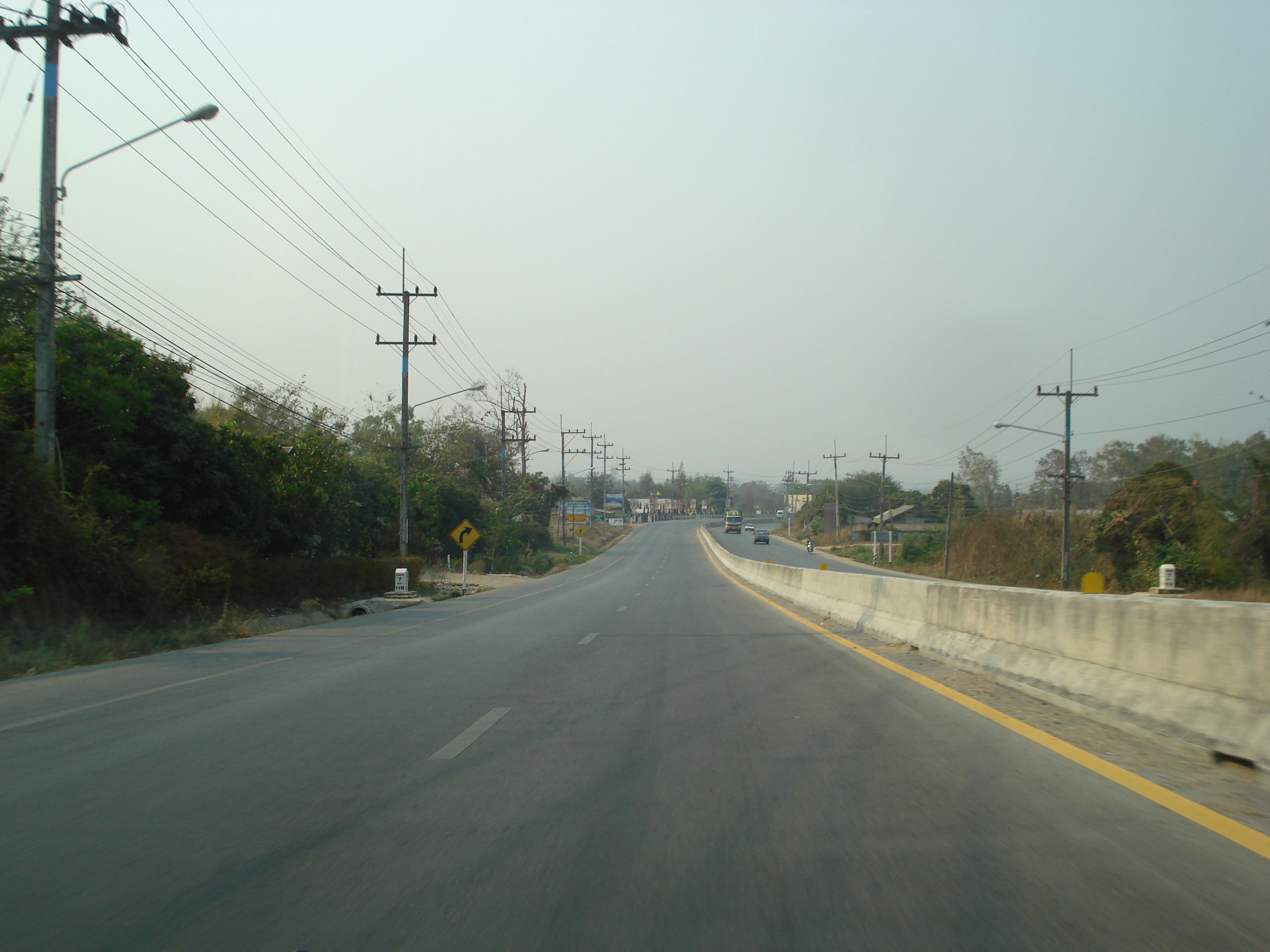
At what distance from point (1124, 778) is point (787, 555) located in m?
76.4

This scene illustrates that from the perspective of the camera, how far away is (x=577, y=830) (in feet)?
16.8

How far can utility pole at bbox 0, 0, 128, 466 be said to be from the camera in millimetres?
16766

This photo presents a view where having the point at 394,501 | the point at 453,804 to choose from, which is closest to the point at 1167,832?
the point at 453,804

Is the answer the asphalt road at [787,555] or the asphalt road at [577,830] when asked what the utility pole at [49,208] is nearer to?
the asphalt road at [577,830]

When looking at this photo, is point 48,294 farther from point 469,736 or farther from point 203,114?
point 469,736

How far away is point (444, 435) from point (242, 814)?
81.8 m

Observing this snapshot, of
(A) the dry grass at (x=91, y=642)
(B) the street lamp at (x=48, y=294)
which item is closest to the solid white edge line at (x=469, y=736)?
(A) the dry grass at (x=91, y=642)

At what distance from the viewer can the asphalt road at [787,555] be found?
67.3 meters

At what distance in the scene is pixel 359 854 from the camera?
4.76 meters

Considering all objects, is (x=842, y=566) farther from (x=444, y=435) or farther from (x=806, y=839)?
(x=806, y=839)

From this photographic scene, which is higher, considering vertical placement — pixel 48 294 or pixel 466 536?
pixel 48 294

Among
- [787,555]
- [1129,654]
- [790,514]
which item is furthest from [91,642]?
[790,514]

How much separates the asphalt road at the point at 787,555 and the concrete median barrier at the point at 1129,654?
119ft

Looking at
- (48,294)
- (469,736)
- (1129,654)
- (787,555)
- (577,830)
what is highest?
(48,294)
